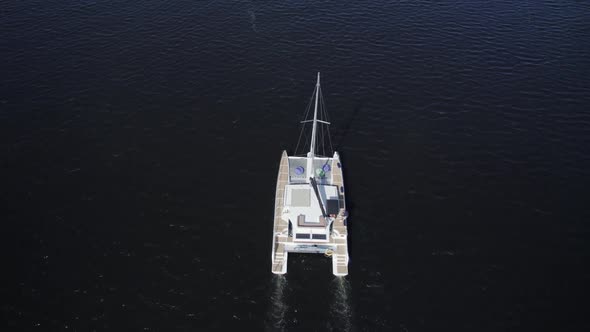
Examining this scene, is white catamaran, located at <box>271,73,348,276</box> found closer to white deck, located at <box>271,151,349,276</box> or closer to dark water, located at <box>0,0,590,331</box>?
white deck, located at <box>271,151,349,276</box>

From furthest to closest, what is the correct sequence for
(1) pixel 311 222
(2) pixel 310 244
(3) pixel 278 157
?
(3) pixel 278 157
(1) pixel 311 222
(2) pixel 310 244

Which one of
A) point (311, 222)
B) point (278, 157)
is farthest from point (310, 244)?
point (278, 157)

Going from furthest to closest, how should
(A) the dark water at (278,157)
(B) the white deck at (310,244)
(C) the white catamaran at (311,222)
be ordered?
(B) the white deck at (310,244) < (C) the white catamaran at (311,222) < (A) the dark water at (278,157)

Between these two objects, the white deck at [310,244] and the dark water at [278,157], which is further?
the white deck at [310,244]

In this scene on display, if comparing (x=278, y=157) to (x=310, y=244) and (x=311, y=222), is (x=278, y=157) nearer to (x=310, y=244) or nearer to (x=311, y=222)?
(x=311, y=222)

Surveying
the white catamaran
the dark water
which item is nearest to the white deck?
the white catamaran

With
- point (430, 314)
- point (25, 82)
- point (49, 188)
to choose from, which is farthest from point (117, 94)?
point (430, 314)

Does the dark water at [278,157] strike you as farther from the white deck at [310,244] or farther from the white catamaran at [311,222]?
the white catamaran at [311,222]

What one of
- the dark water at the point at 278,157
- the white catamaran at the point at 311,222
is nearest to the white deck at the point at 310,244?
the white catamaran at the point at 311,222

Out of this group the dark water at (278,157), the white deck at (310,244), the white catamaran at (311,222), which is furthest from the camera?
the white deck at (310,244)
